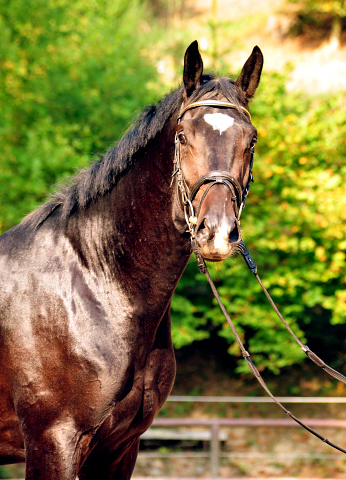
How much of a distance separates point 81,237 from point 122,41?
9.33 m

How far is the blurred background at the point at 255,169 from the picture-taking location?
8094 mm

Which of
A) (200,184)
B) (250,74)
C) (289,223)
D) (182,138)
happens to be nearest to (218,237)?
(200,184)

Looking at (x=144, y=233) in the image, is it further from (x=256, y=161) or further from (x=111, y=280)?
(x=256, y=161)

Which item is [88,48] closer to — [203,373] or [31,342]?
[203,373]

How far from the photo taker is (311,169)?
846 cm

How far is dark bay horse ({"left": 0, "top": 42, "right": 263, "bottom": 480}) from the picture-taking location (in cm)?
232

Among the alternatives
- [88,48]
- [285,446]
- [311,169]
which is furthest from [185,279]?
[88,48]

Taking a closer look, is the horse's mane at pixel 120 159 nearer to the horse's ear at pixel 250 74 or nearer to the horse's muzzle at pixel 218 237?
the horse's ear at pixel 250 74

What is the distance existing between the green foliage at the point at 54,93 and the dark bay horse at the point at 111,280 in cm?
545

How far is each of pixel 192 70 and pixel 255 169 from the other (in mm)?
6083

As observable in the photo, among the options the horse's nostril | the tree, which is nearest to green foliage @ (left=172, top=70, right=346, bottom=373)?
the horse's nostril

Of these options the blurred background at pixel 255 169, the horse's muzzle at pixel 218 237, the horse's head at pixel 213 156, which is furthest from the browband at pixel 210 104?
the blurred background at pixel 255 169

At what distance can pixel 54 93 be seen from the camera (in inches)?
368

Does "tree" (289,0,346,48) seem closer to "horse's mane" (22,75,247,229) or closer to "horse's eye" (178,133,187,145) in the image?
"horse's mane" (22,75,247,229)
